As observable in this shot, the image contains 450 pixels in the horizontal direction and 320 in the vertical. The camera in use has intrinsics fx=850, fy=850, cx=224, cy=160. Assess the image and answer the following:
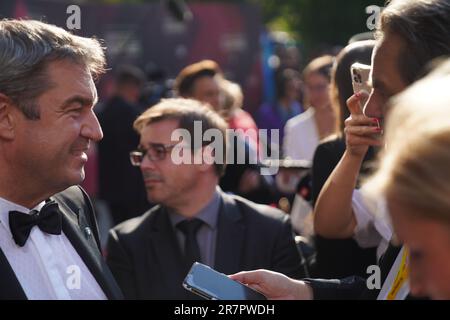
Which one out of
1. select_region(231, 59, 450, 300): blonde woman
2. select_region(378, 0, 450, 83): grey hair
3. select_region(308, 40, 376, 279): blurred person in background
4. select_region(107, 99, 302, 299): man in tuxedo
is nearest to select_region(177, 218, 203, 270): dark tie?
select_region(107, 99, 302, 299): man in tuxedo

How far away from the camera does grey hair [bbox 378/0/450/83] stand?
8.36 feet

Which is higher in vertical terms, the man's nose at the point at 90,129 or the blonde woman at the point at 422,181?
the blonde woman at the point at 422,181

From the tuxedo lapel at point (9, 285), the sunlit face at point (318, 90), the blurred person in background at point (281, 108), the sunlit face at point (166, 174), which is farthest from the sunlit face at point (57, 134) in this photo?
the blurred person in background at point (281, 108)

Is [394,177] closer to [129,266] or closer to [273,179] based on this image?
[129,266]

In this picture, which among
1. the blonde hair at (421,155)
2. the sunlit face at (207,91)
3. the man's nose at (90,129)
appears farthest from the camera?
the sunlit face at (207,91)

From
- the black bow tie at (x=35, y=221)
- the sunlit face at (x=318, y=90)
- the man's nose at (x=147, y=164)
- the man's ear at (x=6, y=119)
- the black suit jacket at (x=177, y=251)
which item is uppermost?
the man's ear at (x=6, y=119)

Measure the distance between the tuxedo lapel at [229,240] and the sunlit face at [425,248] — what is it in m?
2.30

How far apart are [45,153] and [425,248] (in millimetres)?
1512

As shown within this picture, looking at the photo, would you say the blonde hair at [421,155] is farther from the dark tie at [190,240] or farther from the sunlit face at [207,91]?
the sunlit face at [207,91]

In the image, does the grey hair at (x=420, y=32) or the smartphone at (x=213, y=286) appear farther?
the grey hair at (x=420, y=32)

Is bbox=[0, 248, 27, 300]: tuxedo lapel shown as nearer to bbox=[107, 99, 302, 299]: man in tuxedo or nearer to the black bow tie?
the black bow tie

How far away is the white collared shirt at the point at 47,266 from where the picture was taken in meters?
2.56
